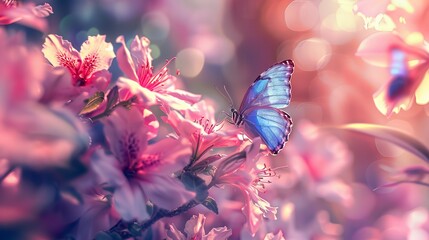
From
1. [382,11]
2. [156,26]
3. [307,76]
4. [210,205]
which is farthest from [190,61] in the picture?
[210,205]

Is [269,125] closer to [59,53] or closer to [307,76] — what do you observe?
[59,53]

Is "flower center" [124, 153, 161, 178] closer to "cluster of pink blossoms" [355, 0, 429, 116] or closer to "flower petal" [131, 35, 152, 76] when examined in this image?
"flower petal" [131, 35, 152, 76]

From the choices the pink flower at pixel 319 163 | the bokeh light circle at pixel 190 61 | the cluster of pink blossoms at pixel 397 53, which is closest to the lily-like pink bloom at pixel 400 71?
the cluster of pink blossoms at pixel 397 53

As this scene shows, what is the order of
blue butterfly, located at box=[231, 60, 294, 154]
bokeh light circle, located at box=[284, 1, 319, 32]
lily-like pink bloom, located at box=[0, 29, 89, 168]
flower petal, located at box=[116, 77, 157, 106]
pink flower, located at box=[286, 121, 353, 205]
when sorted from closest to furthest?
lily-like pink bloom, located at box=[0, 29, 89, 168] < flower petal, located at box=[116, 77, 157, 106] < blue butterfly, located at box=[231, 60, 294, 154] < pink flower, located at box=[286, 121, 353, 205] < bokeh light circle, located at box=[284, 1, 319, 32]

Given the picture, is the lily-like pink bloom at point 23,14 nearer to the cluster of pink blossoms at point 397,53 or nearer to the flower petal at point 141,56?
the flower petal at point 141,56

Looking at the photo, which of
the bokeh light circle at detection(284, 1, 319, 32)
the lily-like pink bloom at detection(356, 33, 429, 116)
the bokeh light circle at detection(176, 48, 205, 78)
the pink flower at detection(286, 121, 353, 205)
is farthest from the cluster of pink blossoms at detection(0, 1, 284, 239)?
the bokeh light circle at detection(284, 1, 319, 32)

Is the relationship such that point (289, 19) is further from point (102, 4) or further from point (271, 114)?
point (271, 114)

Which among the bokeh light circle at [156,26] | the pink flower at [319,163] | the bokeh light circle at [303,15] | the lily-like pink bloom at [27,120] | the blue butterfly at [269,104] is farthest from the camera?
the bokeh light circle at [303,15]
